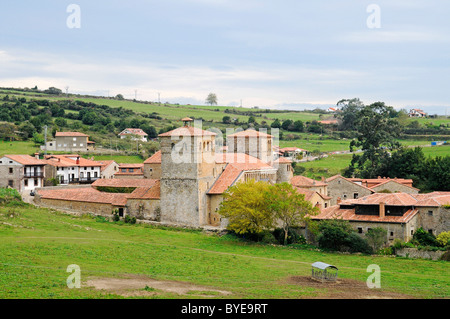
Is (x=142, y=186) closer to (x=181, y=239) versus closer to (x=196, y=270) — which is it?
(x=181, y=239)

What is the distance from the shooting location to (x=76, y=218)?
54875mm

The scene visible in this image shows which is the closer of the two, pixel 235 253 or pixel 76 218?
pixel 235 253

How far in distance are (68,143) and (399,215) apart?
2632 inches

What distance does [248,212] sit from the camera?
4825 centimetres

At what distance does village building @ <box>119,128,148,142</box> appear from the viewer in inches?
4633

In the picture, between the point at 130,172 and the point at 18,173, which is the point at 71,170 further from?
the point at 18,173

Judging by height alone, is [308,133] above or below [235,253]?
above

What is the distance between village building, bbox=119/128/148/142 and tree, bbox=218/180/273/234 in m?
70.1

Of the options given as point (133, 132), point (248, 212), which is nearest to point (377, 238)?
point (248, 212)

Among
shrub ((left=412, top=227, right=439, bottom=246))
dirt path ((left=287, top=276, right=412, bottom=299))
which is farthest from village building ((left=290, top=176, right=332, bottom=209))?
dirt path ((left=287, top=276, right=412, bottom=299))

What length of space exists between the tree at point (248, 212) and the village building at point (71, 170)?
32.1 metres

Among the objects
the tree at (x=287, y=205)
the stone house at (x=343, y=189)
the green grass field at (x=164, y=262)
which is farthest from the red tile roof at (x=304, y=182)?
the green grass field at (x=164, y=262)
